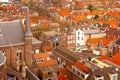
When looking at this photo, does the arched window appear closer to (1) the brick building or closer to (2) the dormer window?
(1) the brick building

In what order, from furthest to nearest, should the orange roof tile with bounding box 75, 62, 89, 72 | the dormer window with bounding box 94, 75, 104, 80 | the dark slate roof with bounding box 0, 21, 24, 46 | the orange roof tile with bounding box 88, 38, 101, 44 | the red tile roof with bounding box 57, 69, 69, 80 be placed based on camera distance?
the orange roof tile with bounding box 88, 38, 101, 44
the dark slate roof with bounding box 0, 21, 24, 46
the red tile roof with bounding box 57, 69, 69, 80
the orange roof tile with bounding box 75, 62, 89, 72
the dormer window with bounding box 94, 75, 104, 80

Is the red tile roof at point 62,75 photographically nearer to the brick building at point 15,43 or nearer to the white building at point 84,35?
the brick building at point 15,43

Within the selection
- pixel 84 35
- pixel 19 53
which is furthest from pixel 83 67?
pixel 84 35

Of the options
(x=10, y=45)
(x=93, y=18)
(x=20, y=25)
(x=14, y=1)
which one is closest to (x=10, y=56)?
(x=10, y=45)

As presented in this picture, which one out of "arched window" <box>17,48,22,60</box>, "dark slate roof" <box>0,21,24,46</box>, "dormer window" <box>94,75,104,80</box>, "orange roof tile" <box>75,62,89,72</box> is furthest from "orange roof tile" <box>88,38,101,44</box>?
"dormer window" <box>94,75,104,80</box>

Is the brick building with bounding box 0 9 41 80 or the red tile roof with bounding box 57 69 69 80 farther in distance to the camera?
the brick building with bounding box 0 9 41 80

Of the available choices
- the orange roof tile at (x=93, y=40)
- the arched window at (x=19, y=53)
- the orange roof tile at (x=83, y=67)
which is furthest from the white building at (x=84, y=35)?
the arched window at (x=19, y=53)

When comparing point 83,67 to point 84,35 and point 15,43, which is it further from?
point 84,35

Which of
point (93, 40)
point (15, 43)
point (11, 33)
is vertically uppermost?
point (11, 33)
